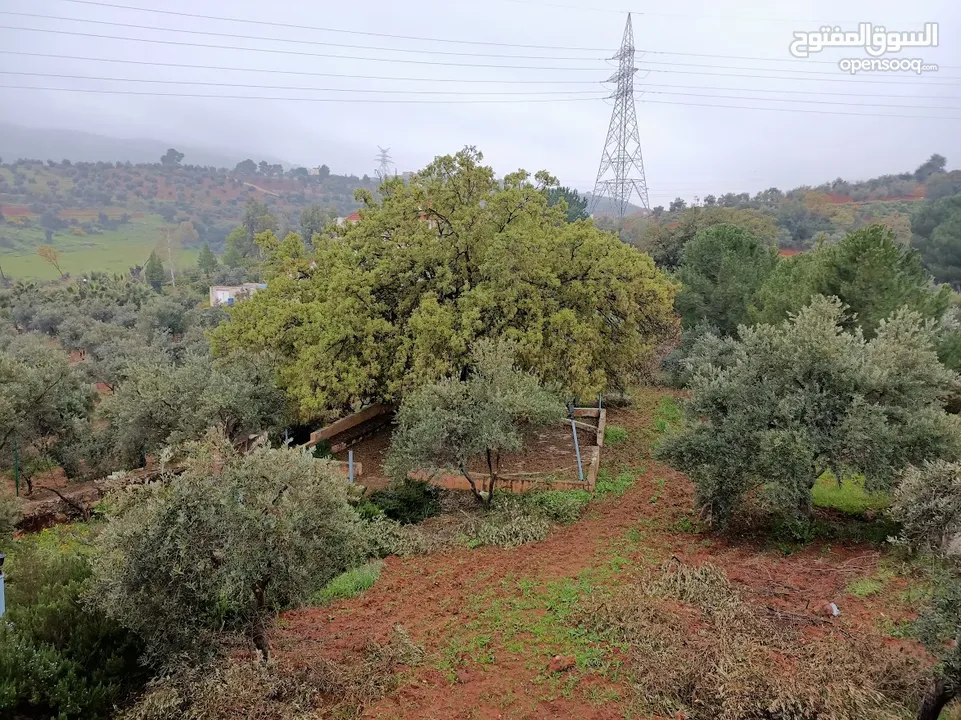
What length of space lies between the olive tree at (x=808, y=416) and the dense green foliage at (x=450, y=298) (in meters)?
5.35

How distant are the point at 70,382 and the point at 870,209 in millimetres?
86429

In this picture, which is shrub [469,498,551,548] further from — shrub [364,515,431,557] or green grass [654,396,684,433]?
green grass [654,396,684,433]

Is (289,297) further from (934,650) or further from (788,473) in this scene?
(934,650)

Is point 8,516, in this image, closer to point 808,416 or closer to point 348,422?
point 348,422

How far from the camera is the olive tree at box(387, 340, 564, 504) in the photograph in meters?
11.5

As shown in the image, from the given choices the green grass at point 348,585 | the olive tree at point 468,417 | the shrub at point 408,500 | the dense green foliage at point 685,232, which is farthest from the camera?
the dense green foliage at point 685,232

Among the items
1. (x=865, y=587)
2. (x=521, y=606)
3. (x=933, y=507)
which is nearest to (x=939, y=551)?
(x=933, y=507)

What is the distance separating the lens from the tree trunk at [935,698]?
5309 mm

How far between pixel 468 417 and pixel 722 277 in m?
18.9

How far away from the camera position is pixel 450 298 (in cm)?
1747

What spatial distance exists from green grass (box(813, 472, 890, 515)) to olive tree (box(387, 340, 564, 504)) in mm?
6104

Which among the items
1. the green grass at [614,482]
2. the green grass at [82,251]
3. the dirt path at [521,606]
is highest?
the green grass at [82,251]

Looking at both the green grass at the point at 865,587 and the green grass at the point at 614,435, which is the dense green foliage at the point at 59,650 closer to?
the green grass at the point at 865,587

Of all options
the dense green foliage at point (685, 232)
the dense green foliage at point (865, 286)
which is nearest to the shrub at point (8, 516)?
the dense green foliage at point (865, 286)
